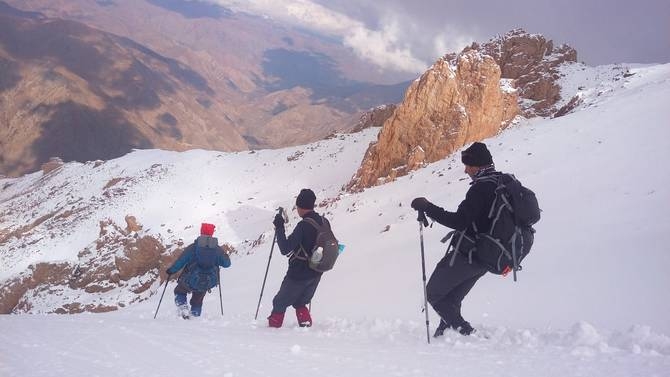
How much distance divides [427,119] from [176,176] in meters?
21.5

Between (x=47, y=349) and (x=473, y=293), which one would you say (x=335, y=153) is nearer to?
(x=473, y=293)

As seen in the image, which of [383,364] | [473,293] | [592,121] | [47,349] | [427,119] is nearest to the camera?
[383,364]

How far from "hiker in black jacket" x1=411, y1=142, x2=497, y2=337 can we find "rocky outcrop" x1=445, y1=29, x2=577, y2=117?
115 feet

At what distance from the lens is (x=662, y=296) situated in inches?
233

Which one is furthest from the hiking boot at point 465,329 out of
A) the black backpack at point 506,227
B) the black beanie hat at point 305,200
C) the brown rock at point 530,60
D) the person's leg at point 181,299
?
the brown rock at point 530,60

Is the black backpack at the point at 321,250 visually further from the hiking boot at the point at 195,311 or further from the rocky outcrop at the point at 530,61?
the rocky outcrop at the point at 530,61

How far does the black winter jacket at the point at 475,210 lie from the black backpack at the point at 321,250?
165cm

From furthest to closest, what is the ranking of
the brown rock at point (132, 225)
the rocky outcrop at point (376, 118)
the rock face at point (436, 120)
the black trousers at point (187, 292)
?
the rocky outcrop at point (376, 118) < the brown rock at point (132, 225) < the rock face at point (436, 120) < the black trousers at point (187, 292)

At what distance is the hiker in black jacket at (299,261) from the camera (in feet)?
20.2

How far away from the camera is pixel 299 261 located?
6324 millimetres

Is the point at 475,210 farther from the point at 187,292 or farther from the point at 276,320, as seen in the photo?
the point at 187,292

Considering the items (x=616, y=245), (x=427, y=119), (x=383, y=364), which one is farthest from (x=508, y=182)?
(x=427, y=119)

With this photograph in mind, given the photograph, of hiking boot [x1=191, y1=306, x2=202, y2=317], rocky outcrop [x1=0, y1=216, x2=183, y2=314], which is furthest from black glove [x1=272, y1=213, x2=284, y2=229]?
rocky outcrop [x1=0, y1=216, x2=183, y2=314]

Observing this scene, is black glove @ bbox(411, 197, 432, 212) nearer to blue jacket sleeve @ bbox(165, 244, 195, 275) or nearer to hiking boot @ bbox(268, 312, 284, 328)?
hiking boot @ bbox(268, 312, 284, 328)
